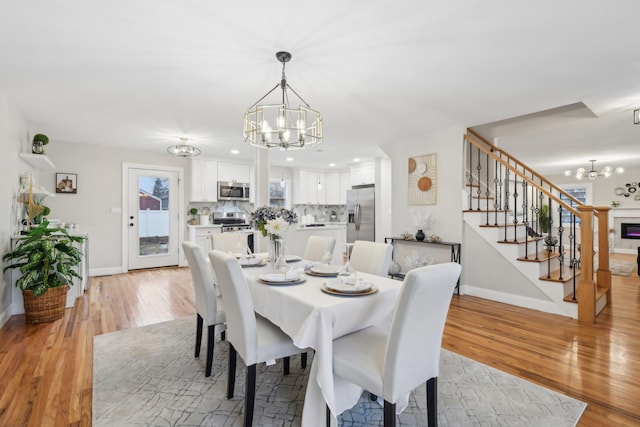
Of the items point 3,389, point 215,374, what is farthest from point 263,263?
point 3,389

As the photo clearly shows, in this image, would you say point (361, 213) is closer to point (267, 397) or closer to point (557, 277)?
point (557, 277)

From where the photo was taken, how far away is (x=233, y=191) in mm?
6922

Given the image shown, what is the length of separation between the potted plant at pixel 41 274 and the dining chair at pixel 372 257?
10.1 ft

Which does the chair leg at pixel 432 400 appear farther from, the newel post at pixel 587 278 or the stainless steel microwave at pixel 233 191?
the stainless steel microwave at pixel 233 191

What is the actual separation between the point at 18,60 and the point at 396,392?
11.7 ft

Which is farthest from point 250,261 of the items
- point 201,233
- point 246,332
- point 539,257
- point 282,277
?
Answer: point 201,233

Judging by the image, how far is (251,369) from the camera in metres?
1.70

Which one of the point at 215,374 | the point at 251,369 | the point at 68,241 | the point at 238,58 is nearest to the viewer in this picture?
the point at 251,369

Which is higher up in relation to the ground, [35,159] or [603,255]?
[35,159]

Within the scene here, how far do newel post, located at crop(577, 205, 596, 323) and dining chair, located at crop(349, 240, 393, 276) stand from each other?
2185 millimetres

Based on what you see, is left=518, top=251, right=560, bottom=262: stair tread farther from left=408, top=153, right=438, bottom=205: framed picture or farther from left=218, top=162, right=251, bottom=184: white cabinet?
left=218, top=162, right=251, bottom=184: white cabinet

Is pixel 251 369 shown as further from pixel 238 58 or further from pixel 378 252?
pixel 238 58

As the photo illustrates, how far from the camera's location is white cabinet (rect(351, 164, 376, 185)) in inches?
283

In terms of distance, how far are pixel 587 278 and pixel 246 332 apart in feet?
11.5
